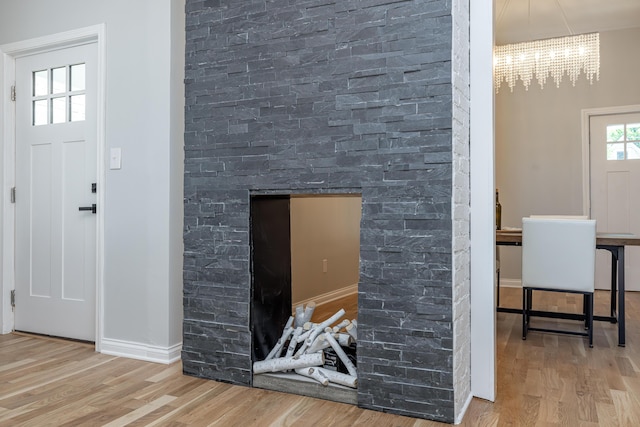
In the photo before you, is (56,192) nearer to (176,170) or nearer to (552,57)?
(176,170)

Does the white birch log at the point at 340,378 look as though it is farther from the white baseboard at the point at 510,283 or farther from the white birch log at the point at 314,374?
the white baseboard at the point at 510,283

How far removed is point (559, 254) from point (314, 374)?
184cm

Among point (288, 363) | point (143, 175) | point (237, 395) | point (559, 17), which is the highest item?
point (559, 17)

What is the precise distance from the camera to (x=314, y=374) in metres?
2.19

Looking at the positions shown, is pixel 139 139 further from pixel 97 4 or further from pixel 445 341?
pixel 445 341

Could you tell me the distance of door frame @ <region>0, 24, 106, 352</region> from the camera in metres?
2.87

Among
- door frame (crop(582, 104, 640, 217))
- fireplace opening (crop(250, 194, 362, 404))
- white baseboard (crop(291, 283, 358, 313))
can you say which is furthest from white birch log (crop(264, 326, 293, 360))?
door frame (crop(582, 104, 640, 217))

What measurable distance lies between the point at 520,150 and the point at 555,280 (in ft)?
8.52

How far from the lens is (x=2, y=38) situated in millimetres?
3314

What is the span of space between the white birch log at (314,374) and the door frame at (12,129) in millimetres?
1316

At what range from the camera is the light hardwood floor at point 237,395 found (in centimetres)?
194

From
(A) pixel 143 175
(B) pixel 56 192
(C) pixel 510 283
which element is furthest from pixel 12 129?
(C) pixel 510 283

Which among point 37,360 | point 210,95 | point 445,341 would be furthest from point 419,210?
point 37,360

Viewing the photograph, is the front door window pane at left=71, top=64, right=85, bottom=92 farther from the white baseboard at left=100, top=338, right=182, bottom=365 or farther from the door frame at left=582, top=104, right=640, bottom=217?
the door frame at left=582, top=104, right=640, bottom=217
